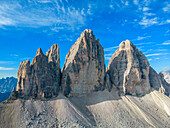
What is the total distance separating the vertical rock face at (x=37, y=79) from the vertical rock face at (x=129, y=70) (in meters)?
25.9

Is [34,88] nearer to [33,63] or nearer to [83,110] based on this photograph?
[33,63]

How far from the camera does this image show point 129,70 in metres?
51.1

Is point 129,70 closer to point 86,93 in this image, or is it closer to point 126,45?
point 126,45

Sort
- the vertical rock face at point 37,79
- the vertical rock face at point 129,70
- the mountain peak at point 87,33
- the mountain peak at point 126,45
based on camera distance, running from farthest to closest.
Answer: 1. the mountain peak at point 126,45
2. the vertical rock face at point 129,70
3. the mountain peak at point 87,33
4. the vertical rock face at point 37,79

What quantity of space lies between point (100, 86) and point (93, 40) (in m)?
18.6

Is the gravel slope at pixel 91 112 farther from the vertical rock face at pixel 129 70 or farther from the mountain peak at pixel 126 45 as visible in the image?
the mountain peak at pixel 126 45

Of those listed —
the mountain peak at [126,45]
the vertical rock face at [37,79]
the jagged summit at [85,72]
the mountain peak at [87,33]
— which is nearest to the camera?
the vertical rock face at [37,79]

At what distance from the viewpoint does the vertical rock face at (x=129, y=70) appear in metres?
50.3

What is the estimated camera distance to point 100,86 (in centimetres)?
4703

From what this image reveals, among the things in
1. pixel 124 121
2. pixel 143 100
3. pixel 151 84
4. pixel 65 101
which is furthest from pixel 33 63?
pixel 151 84

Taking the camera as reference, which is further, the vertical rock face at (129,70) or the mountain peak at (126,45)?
the mountain peak at (126,45)

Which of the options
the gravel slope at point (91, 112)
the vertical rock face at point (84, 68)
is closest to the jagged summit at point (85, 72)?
the vertical rock face at point (84, 68)

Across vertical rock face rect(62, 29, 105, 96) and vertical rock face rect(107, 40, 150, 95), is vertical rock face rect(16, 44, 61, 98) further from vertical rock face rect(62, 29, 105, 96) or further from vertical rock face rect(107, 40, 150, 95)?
vertical rock face rect(107, 40, 150, 95)

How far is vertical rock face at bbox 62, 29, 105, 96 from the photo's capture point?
4222 cm
